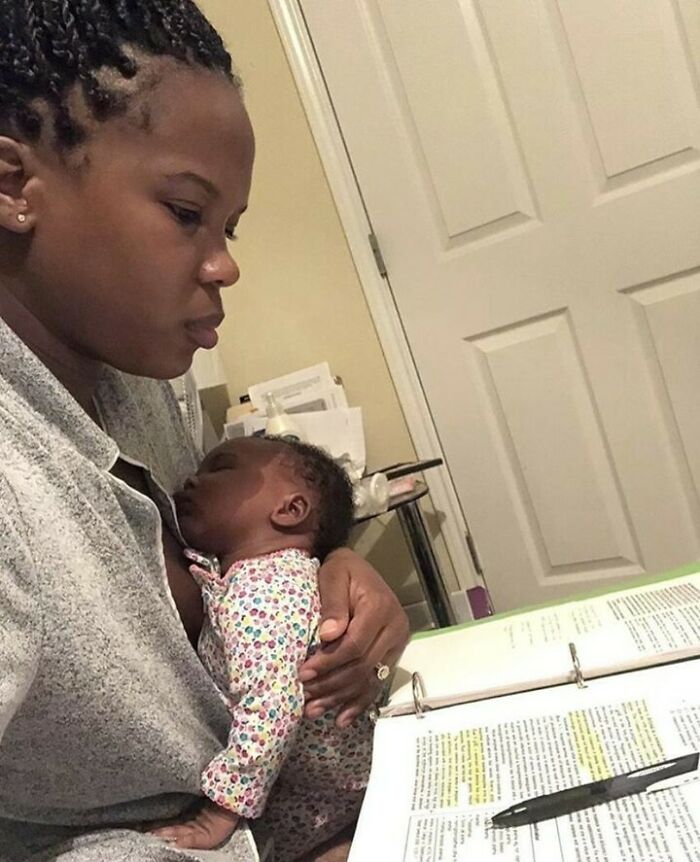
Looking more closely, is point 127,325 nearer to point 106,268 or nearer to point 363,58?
point 106,268

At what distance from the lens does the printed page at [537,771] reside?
1.58 feet

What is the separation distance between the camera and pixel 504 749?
0.61 meters

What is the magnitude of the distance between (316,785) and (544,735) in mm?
297

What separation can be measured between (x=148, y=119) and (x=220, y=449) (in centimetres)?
45

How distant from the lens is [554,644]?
756 mm

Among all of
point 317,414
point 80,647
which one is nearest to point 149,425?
point 80,647

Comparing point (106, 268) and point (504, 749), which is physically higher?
point (106, 268)

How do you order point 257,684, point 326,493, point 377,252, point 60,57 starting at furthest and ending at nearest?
point 377,252
point 326,493
point 257,684
point 60,57

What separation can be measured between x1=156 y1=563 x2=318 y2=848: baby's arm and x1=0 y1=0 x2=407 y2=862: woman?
0.07ft

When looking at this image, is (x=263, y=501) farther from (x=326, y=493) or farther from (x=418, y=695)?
(x=418, y=695)

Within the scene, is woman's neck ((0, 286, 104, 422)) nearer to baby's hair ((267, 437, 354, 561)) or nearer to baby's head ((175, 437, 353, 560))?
baby's head ((175, 437, 353, 560))

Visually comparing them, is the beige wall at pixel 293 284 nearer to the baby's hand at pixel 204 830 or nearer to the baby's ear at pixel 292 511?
the baby's ear at pixel 292 511

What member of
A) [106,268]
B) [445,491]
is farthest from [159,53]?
[445,491]

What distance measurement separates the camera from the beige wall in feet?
6.95
